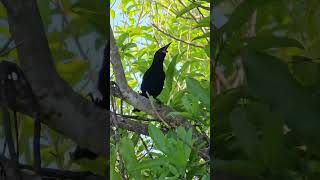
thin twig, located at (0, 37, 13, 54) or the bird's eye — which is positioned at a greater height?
thin twig, located at (0, 37, 13, 54)

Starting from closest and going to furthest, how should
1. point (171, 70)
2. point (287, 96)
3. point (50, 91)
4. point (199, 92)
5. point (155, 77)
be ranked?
point (287, 96)
point (50, 91)
point (199, 92)
point (171, 70)
point (155, 77)

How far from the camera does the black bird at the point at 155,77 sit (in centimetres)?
109

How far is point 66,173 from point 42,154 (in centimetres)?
2

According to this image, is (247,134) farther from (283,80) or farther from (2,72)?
(2,72)

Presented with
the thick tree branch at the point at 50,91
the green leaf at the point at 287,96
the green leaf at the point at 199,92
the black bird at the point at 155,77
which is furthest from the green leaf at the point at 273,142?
the black bird at the point at 155,77

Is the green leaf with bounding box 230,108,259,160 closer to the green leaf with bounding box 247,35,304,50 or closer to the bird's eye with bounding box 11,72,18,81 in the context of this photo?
the green leaf with bounding box 247,35,304,50

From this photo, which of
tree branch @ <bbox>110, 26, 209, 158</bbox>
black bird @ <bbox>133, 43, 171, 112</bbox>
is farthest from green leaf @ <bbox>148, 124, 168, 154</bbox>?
black bird @ <bbox>133, 43, 171, 112</bbox>

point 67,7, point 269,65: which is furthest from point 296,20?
point 67,7

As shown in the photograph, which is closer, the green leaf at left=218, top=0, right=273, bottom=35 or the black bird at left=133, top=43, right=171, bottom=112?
the green leaf at left=218, top=0, right=273, bottom=35

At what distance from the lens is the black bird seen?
109 centimetres

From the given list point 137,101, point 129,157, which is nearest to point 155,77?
Result: point 137,101

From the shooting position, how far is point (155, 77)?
1.11 m

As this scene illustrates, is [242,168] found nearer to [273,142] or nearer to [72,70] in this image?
[273,142]

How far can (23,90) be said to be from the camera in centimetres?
34
